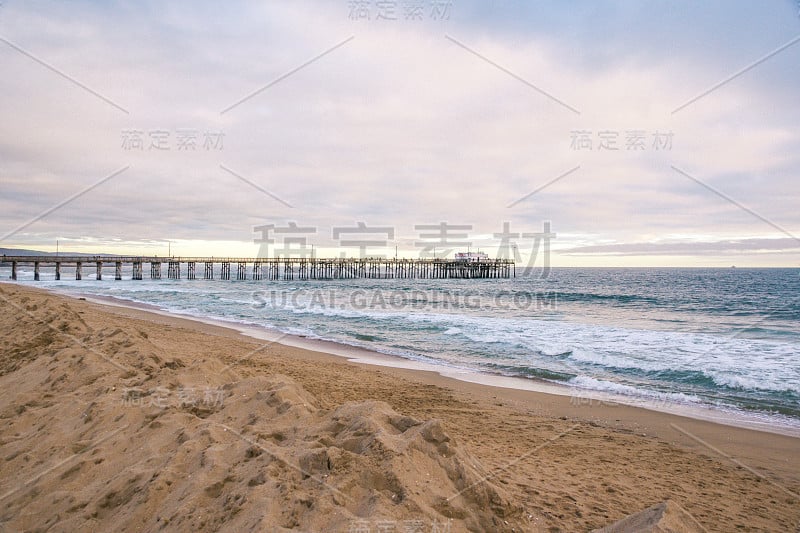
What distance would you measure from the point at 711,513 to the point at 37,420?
661 centimetres

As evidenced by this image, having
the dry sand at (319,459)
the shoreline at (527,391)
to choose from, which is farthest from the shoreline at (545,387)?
the dry sand at (319,459)

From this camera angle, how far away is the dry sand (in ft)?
9.29

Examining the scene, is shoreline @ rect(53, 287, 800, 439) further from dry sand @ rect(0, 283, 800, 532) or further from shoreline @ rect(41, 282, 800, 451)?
dry sand @ rect(0, 283, 800, 532)

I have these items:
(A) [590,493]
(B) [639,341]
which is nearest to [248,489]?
(A) [590,493]

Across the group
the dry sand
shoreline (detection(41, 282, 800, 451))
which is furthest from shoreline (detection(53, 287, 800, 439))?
the dry sand

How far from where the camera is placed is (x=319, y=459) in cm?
308

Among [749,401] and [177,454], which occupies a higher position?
[177,454]

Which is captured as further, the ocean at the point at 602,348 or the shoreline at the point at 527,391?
the ocean at the point at 602,348

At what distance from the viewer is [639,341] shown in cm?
1458

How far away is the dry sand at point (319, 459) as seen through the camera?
283cm

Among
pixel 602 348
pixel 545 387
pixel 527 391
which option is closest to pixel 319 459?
pixel 527 391

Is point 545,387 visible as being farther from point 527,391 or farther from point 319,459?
point 319,459

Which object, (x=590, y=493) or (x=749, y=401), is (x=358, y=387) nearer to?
(x=590, y=493)

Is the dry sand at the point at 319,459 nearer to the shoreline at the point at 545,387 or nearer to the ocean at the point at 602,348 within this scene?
the shoreline at the point at 545,387
